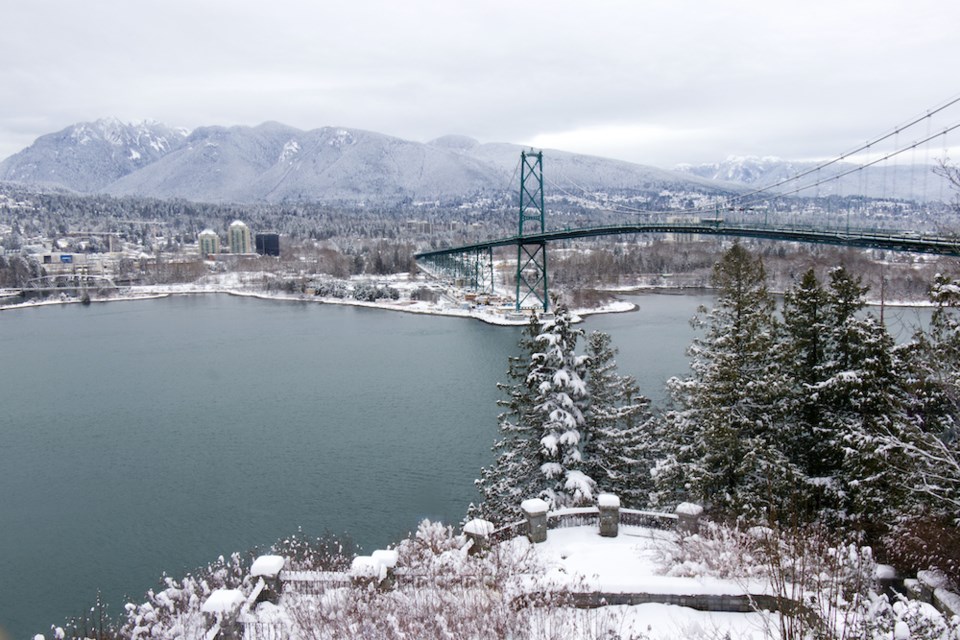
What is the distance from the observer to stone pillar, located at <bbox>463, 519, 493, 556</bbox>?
142 inches

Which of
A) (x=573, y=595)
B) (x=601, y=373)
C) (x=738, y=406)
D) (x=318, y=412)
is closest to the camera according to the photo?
(x=573, y=595)

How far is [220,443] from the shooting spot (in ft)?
32.4

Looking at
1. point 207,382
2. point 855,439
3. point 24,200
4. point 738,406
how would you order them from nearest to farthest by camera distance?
point 855,439
point 738,406
point 207,382
point 24,200

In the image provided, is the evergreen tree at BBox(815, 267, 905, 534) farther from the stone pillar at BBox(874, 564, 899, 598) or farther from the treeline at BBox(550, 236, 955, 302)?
the treeline at BBox(550, 236, 955, 302)

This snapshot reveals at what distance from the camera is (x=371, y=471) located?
833 centimetres

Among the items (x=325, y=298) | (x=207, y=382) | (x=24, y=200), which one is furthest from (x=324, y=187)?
(x=207, y=382)

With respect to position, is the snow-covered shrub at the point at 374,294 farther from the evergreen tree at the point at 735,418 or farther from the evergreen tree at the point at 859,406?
the evergreen tree at the point at 859,406

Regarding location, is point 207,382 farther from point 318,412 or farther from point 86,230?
point 86,230

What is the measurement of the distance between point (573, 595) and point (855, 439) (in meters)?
2.15

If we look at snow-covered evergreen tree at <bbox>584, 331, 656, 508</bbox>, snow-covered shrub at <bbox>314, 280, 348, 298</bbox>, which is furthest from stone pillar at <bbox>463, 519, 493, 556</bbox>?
snow-covered shrub at <bbox>314, 280, 348, 298</bbox>

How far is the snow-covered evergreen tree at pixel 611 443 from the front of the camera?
5500 mm

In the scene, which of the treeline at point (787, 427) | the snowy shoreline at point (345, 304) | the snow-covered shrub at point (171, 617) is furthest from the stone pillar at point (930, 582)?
the snowy shoreline at point (345, 304)

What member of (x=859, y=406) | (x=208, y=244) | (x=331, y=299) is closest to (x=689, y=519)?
(x=859, y=406)

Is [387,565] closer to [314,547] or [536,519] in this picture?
[536,519]
